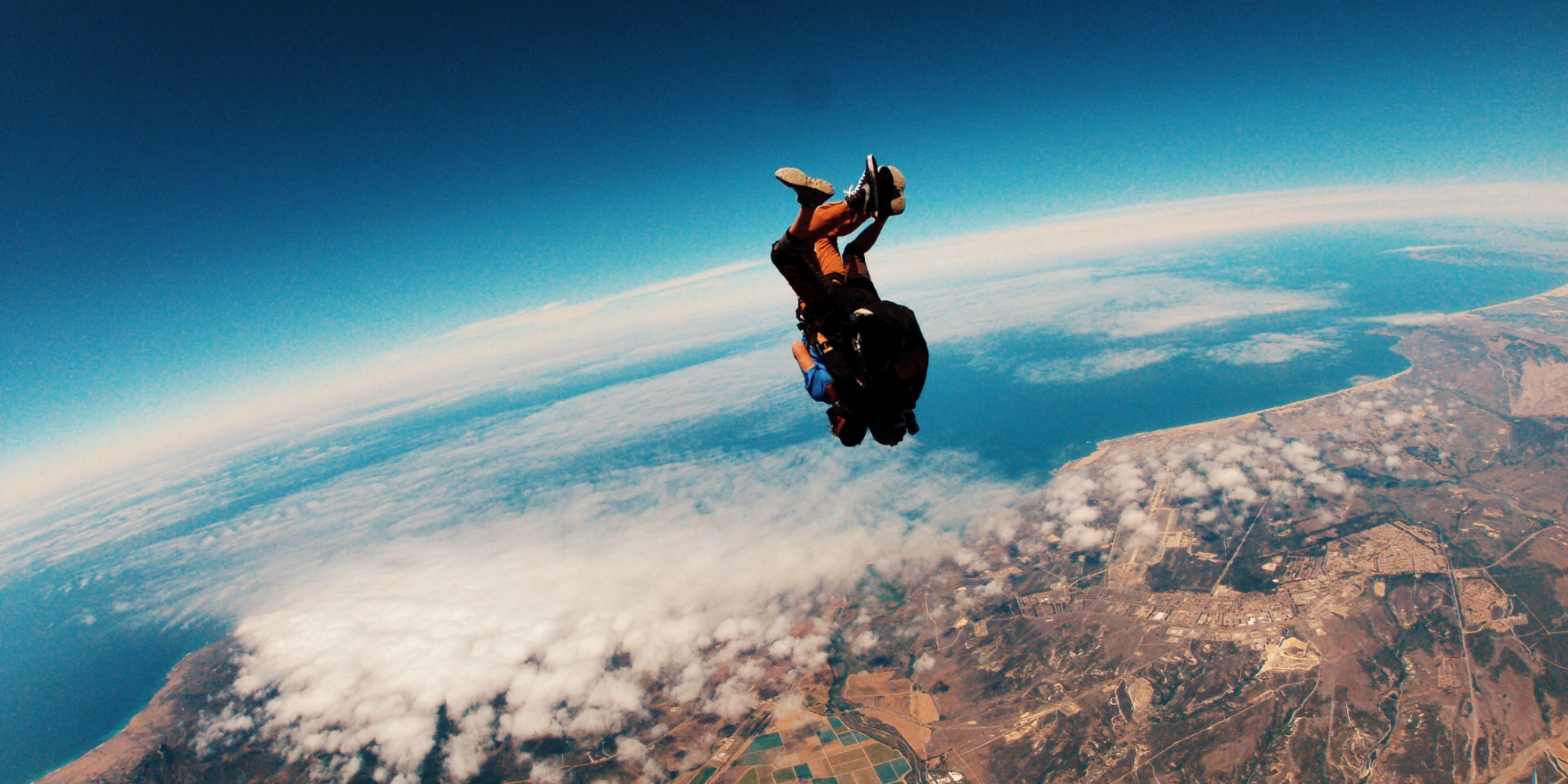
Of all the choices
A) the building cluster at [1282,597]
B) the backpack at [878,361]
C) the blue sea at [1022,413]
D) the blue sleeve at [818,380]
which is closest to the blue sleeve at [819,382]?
the blue sleeve at [818,380]

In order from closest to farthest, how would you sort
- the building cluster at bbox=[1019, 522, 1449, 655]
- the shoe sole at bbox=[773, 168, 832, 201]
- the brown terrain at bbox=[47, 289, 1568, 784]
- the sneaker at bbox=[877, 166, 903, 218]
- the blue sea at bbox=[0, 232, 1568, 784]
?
the shoe sole at bbox=[773, 168, 832, 201]
the sneaker at bbox=[877, 166, 903, 218]
the brown terrain at bbox=[47, 289, 1568, 784]
the building cluster at bbox=[1019, 522, 1449, 655]
the blue sea at bbox=[0, 232, 1568, 784]

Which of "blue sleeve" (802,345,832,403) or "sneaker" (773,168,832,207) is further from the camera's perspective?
"blue sleeve" (802,345,832,403)

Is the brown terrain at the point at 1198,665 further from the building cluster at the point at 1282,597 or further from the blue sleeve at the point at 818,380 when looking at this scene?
the blue sleeve at the point at 818,380

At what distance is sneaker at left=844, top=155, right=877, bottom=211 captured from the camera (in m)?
3.47

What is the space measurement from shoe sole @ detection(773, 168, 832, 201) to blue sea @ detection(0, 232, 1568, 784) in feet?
284

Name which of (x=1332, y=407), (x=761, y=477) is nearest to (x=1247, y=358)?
(x=1332, y=407)

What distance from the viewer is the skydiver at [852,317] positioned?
3562 millimetres

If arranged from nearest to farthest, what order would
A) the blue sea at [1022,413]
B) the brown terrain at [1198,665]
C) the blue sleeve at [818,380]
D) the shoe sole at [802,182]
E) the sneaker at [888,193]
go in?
the shoe sole at [802,182], the sneaker at [888,193], the blue sleeve at [818,380], the brown terrain at [1198,665], the blue sea at [1022,413]

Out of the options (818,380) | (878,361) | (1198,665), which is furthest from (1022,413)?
(878,361)

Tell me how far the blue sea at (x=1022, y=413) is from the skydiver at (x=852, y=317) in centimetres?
8539

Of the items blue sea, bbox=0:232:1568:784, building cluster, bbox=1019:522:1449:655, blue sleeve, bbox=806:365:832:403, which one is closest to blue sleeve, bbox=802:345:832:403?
blue sleeve, bbox=806:365:832:403

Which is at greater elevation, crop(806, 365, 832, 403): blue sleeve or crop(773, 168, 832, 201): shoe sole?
crop(773, 168, 832, 201): shoe sole

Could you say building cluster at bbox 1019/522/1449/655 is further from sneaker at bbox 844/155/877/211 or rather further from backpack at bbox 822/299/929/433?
sneaker at bbox 844/155/877/211

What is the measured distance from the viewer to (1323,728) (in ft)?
121
